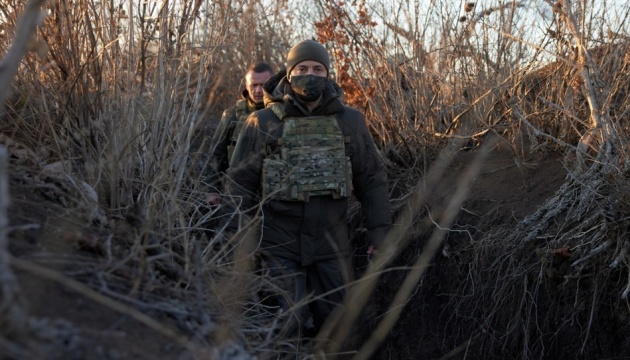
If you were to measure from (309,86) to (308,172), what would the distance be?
1.49 ft

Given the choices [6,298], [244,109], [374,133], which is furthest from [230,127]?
[6,298]

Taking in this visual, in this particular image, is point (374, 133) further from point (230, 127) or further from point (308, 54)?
point (308, 54)

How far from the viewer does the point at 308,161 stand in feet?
14.7

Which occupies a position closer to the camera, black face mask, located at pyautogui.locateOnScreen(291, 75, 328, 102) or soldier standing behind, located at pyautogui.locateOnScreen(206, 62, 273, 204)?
black face mask, located at pyautogui.locateOnScreen(291, 75, 328, 102)

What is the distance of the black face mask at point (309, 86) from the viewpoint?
449 cm

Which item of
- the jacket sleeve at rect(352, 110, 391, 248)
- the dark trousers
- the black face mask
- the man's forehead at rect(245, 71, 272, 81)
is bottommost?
the dark trousers

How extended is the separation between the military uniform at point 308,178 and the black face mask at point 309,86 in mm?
62

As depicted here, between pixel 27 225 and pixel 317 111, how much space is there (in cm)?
235

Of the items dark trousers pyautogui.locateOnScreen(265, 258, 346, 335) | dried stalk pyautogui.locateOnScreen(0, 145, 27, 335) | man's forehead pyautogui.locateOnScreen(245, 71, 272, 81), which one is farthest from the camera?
man's forehead pyautogui.locateOnScreen(245, 71, 272, 81)

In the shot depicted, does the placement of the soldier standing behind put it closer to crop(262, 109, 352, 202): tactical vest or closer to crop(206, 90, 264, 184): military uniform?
crop(206, 90, 264, 184): military uniform

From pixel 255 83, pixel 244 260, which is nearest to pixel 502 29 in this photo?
pixel 255 83

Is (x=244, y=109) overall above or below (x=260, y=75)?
below

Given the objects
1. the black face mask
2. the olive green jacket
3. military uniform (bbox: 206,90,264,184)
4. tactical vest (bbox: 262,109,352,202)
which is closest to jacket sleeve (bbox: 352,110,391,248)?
the olive green jacket

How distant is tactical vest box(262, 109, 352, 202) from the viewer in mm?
4477
